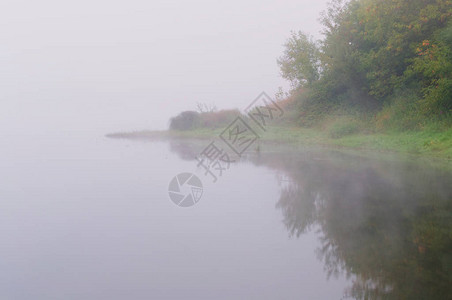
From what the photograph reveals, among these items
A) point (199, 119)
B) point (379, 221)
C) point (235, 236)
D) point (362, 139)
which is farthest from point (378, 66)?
point (235, 236)

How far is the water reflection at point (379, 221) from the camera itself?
15.0ft

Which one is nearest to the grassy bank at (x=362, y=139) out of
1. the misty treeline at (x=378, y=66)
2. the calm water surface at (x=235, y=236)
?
the misty treeline at (x=378, y=66)

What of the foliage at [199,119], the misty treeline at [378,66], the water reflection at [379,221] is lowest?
the water reflection at [379,221]

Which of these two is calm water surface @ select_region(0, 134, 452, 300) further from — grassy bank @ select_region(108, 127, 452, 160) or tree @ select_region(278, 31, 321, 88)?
tree @ select_region(278, 31, 321, 88)

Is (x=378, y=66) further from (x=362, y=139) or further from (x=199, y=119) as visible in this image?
(x=199, y=119)

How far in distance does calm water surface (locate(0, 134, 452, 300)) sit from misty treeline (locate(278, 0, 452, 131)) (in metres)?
7.14

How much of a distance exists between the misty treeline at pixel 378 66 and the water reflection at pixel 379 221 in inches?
245

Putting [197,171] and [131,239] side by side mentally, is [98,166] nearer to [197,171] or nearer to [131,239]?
[197,171]

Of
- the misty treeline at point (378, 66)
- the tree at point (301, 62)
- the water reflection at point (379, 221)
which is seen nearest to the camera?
the water reflection at point (379, 221)

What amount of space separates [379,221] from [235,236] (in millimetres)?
2239

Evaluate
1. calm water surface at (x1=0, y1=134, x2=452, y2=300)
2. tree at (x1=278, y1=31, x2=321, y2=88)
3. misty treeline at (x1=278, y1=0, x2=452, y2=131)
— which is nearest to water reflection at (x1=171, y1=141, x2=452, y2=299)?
calm water surface at (x1=0, y1=134, x2=452, y2=300)

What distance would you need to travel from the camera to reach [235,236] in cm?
618

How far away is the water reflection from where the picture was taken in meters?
4.56

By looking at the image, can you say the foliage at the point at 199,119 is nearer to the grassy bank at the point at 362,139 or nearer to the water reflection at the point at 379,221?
the grassy bank at the point at 362,139
